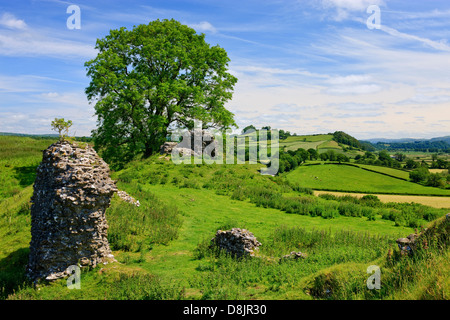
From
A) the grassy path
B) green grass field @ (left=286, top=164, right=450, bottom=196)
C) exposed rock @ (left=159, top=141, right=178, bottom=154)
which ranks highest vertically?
exposed rock @ (left=159, top=141, right=178, bottom=154)

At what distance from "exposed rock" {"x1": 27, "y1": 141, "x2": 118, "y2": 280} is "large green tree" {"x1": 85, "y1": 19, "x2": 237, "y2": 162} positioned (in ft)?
66.2

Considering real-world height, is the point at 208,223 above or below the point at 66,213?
below

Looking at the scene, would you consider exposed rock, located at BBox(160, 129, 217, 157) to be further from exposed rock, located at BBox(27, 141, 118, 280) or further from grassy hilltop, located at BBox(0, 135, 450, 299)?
exposed rock, located at BBox(27, 141, 118, 280)

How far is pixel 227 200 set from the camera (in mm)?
23031

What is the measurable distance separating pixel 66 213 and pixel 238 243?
6.75 metres

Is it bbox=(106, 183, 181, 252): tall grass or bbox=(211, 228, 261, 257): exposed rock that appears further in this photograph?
bbox=(106, 183, 181, 252): tall grass

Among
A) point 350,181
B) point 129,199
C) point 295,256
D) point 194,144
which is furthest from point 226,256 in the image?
point 350,181

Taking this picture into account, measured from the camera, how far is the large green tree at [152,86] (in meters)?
30.0

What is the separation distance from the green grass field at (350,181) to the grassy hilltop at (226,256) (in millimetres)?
28915

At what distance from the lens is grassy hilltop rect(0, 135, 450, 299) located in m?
7.91

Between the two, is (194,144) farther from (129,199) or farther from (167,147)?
(129,199)

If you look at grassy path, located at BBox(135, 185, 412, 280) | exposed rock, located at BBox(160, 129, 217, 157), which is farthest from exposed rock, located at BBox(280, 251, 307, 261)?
exposed rock, located at BBox(160, 129, 217, 157)

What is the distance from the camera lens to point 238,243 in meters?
12.1

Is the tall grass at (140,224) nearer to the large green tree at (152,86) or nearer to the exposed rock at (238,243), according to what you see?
the exposed rock at (238,243)
